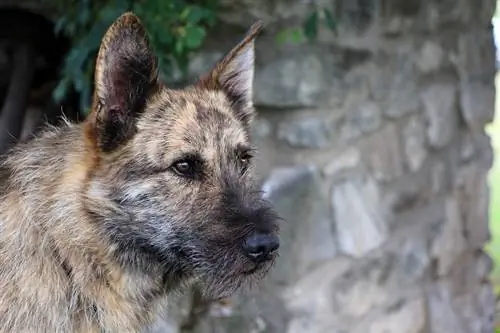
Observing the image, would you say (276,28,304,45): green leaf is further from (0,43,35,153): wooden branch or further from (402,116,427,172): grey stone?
(0,43,35,153): wooden branch

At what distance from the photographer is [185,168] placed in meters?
2.22

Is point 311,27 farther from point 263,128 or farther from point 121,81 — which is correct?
point 121,81

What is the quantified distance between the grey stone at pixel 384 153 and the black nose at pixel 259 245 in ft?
3.85

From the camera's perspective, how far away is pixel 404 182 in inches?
137

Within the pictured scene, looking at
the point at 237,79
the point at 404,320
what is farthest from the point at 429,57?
the point at 237,79

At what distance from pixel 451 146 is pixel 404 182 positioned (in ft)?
1.33

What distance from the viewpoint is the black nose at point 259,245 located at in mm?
2172

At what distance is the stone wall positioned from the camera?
312cm

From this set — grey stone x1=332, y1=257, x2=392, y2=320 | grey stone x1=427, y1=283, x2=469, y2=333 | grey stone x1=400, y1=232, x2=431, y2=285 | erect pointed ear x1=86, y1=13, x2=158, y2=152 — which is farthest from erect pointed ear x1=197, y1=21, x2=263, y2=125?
grey stone x1=427, y1=283, x2=469, y2=333

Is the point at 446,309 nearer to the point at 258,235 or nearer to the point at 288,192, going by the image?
the point at 288,192

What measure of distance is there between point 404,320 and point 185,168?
5.22ft

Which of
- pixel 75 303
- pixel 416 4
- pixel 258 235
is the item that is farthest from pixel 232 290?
pixel 416 4

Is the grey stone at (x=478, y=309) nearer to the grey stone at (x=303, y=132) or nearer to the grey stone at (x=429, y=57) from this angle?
the grey stone at (x=429, y=57)

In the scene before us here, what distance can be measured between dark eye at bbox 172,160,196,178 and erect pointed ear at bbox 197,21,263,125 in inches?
11.6
